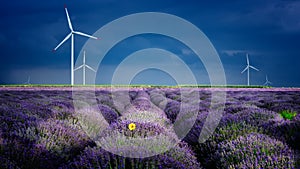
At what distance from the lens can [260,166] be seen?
3.07 m

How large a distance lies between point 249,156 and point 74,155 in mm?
2414

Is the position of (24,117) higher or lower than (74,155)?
higher

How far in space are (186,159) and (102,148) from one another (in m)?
1.03

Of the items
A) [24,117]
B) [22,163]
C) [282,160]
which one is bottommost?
[22,163]

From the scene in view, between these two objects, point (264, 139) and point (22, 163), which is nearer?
point (22, 163)

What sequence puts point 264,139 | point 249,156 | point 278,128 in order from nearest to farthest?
point 249,156, point 264,139, point 278,128

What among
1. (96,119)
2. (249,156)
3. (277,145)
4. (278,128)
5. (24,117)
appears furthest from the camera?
(96,119)

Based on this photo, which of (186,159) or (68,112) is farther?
(68,112)

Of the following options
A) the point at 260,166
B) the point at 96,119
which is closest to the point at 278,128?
the point at 260,166

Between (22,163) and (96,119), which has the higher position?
(96,119)

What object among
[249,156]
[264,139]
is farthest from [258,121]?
[249,156]

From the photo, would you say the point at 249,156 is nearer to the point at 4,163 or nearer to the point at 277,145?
the point at 277,145

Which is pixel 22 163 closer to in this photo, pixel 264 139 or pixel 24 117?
pixel 24 117

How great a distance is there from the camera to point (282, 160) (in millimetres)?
3154
